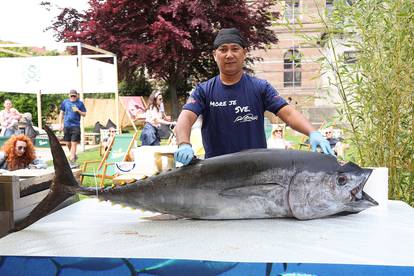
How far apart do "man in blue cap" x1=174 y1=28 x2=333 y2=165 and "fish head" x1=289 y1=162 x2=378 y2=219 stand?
41 centimetres

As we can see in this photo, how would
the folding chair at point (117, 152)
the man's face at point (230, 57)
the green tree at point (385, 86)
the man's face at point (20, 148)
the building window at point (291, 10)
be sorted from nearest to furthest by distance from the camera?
1. the man's face at point (230, 57)
2. the green tree at point (385, 86)
3. the building window at point (291, 10)
4. the man's face at point (20, 148)
5. the folding chair at point (117, 152)

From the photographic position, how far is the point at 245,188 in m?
1.67

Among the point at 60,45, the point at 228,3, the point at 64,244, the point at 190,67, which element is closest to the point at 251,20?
the point at 228,3

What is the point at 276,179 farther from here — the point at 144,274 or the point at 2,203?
the point at 2,203

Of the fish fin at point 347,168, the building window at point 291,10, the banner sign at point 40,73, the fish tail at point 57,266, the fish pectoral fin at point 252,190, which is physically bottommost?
the fish tail at point 57,266

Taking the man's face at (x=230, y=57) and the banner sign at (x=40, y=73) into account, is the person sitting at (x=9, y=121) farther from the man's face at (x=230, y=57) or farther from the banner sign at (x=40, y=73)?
the man's face at (x=230, y=57)

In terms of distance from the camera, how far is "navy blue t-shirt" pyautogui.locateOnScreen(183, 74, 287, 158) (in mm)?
2113

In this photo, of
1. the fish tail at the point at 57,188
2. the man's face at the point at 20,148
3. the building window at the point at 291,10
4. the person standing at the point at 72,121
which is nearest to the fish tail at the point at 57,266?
the fish tail at the point at 57,188

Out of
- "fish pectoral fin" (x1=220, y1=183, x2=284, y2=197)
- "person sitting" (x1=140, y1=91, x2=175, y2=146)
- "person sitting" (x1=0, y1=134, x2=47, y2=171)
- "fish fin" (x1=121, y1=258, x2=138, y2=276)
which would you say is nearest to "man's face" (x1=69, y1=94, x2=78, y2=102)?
"person sitting" (x1=140, y1=91, x2=175, y2=146)

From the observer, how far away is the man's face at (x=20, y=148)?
180 inches

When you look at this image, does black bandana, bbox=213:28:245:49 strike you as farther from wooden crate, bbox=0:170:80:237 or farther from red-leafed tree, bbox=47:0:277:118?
red-leafed tree, bbox=47:0:277:118

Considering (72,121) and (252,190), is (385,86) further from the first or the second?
(72,121)

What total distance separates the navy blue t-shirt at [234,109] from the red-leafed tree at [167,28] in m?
11.9

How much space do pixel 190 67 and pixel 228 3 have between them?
2836mm
